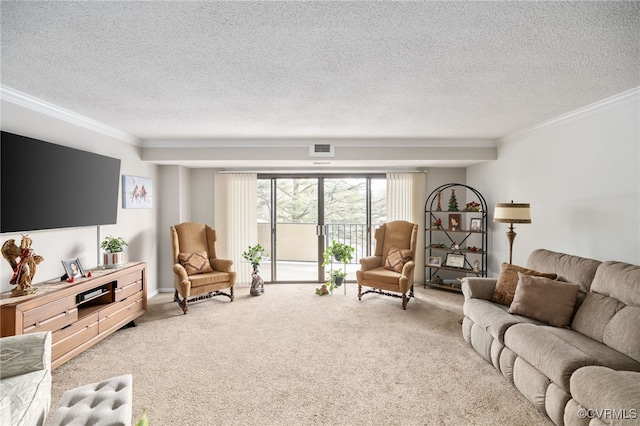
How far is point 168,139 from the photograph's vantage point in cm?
454

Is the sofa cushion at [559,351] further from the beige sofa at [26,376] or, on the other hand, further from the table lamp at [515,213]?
the beige sofa at [26,376]

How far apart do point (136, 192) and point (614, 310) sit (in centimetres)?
520

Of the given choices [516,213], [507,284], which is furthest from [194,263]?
[516,213]

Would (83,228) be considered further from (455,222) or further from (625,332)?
(455,222)

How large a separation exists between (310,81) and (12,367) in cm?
261

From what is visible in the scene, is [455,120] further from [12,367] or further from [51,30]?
[12,367]

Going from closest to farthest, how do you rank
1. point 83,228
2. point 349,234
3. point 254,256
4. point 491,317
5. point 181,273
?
point 491,317, point 83,228, point 181,273, point 254,256, point 349,234

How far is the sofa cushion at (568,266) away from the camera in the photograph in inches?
104

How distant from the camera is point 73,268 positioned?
307 cm

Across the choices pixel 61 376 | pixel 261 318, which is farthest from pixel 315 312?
pixel 61 376

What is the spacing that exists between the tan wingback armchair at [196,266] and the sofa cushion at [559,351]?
3503 mm

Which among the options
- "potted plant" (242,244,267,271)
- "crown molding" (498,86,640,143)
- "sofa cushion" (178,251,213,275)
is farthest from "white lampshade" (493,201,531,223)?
"sofa cushion" (178,251,213,275)

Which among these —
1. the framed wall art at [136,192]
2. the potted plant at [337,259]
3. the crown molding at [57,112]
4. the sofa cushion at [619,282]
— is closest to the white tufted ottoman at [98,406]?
the crown molding at [57,112]

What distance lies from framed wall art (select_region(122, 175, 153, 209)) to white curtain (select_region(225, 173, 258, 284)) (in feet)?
4.02
